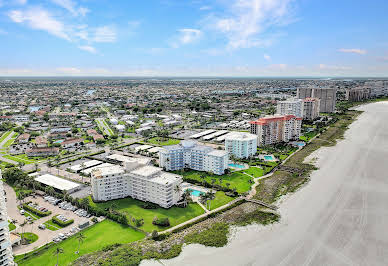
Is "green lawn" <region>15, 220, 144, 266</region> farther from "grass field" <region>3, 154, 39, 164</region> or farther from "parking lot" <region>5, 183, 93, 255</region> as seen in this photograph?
"grass field" <region>3, 154, 39, 164</region>

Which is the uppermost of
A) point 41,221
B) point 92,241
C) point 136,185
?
point 136,185

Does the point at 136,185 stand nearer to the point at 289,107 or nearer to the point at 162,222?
the point at 162,222

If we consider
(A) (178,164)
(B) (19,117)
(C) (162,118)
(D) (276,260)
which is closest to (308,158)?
(A) (178,164)

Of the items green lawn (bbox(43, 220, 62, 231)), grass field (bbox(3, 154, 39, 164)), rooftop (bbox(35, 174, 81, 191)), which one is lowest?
green lawn (bbox(43, 220, 62, 231))

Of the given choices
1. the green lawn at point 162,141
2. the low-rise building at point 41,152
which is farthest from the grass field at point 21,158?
the green lawn at point 162,141

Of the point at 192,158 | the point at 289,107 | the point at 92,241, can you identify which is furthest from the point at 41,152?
the point at 289,107

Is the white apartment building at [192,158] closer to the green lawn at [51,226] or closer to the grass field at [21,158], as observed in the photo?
the green lawn at [51,226]

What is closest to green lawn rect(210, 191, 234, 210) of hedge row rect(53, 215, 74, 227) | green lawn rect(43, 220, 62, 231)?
hedge row rect(53, 215, 74, 227)
